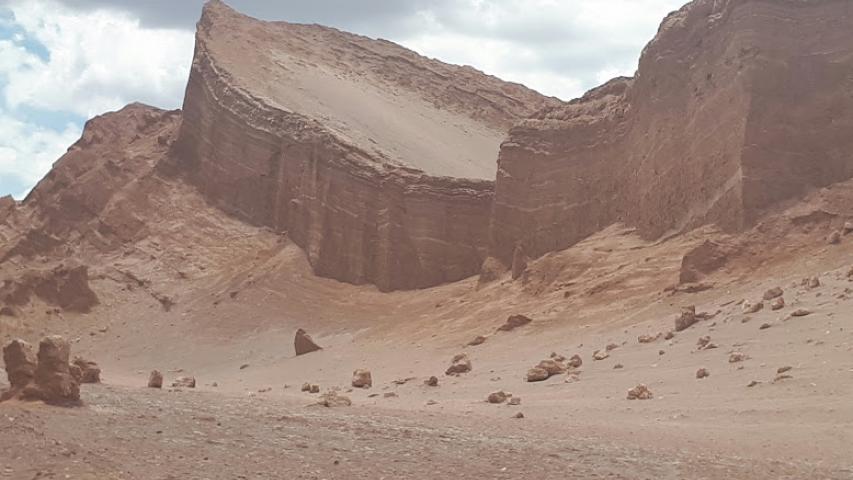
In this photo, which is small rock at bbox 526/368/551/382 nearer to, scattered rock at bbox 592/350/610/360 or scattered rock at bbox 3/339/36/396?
scattered rock at bbox 592/350/610/360

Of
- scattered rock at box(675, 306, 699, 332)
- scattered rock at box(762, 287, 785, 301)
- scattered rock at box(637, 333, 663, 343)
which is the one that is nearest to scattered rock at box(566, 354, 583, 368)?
scattered rock at box(637, 333, 663, 343)

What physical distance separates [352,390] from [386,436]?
10061 mm

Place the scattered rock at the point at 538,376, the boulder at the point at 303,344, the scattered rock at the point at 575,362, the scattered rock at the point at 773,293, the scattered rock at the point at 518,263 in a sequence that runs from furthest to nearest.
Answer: the boulder at the point at 303,344
the scattered rock at the point at 518,263
the scattered rock at the point at 773,293
the scattered rock at the point at 575,362
the scattered rock at the point at 538,376

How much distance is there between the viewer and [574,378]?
1642 centimetres

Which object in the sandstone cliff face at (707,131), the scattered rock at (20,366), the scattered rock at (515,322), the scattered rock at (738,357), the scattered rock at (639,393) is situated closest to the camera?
the scattered rock at (20,366)

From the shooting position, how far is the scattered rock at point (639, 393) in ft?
45.2

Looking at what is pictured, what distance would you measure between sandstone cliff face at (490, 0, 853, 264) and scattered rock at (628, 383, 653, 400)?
9403mm

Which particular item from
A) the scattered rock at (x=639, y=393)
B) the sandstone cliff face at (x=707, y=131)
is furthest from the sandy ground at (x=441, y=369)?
the sandstone cliff face at (x=707, y=131)

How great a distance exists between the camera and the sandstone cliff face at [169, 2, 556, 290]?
34250 mm

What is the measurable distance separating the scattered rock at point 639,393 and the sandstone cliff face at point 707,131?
370 inches

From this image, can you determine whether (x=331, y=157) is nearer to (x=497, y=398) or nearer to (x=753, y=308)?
(x=753, y=308)

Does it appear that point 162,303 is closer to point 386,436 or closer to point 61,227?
point 61,227

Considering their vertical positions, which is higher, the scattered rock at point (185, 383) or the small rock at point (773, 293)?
the small rock at point (773, 293)

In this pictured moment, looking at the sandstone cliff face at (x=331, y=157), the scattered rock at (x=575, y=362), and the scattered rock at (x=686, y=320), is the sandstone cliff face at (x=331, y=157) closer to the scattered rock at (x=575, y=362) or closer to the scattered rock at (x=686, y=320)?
the scattered rock at (x=686, y=320)
